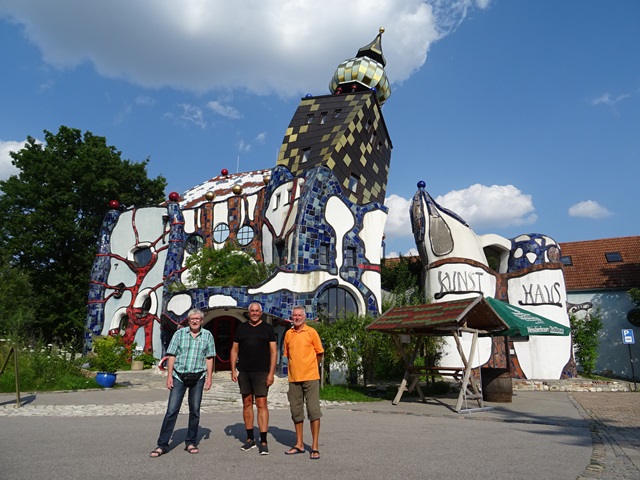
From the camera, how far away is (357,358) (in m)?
10.9

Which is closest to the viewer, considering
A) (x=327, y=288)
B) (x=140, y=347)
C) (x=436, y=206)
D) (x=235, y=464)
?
(x=235, y=464)

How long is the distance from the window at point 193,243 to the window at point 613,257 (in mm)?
17775

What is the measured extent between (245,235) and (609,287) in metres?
15.1

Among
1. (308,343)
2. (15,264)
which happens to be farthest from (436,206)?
(15,264)

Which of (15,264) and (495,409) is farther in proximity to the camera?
(15,264)

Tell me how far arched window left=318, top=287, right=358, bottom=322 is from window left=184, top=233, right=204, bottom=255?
6207 millimetres

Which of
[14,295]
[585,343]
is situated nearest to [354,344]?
[585,343]

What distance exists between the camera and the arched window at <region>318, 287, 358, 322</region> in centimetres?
1441

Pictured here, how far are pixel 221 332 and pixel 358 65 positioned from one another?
15.5 meters

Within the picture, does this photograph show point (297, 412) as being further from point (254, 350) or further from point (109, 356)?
point (109, 356)

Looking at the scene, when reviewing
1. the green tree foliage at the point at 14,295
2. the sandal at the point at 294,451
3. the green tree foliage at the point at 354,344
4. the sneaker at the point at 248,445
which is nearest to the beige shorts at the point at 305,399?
the sandal at the point at 294,451

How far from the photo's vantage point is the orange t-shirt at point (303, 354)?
446 cm

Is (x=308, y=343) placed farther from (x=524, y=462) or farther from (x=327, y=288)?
(x=327, y=288)

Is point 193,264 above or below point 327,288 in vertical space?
above
